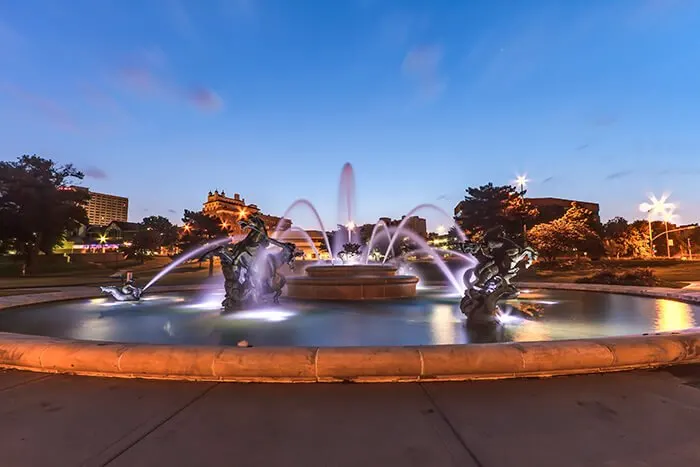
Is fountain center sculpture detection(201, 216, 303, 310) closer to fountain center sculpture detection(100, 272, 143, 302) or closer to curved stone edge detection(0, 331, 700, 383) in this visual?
fountain center sculpture detection(100, 272, 143, 302)

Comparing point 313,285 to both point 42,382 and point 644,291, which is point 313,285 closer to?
point 42,382

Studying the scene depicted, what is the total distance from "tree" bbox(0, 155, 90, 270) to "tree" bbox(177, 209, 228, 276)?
14.6 metres

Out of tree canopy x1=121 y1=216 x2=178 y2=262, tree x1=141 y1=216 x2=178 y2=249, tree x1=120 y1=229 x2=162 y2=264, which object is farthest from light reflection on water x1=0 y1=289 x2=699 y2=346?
tree x1=141 y1=216 x2=178 y2=249

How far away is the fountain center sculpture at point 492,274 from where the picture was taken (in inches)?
353

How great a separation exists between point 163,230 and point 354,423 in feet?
378

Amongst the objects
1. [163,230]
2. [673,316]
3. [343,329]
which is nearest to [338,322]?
[343,329]

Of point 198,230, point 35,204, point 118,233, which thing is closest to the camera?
point 35,204

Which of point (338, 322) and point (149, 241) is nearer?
point (338, 322)

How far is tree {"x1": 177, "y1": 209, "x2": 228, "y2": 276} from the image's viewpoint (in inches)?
2430

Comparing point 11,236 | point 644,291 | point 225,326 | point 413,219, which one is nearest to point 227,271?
point 225,326

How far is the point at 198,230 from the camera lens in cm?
6412

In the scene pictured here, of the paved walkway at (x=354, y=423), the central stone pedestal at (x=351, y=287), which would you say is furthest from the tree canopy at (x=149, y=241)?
the paved walkway at (x=354, y=423)

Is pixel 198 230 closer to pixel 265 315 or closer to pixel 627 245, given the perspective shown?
pixel 265 315

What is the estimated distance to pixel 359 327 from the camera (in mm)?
8289
